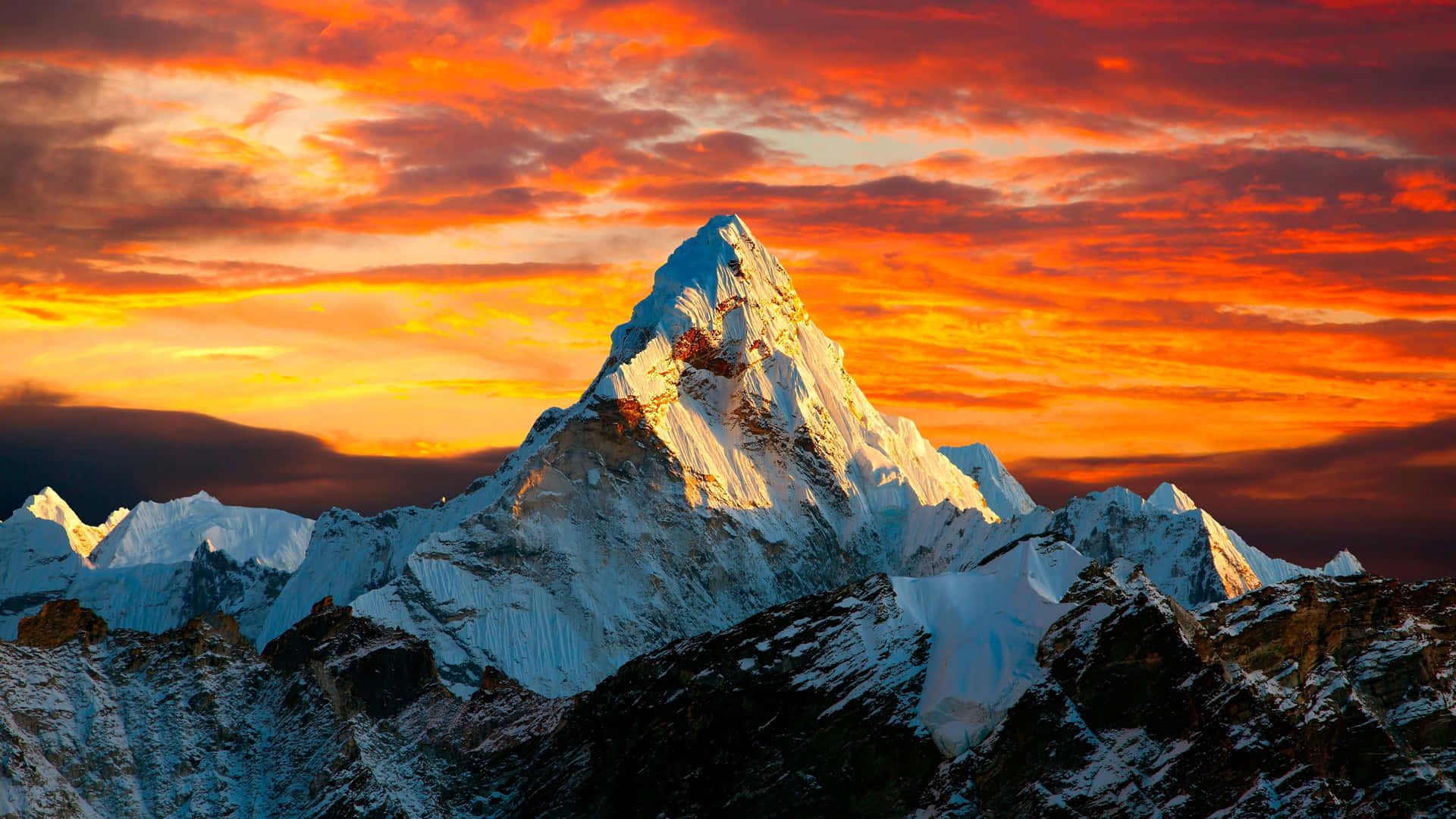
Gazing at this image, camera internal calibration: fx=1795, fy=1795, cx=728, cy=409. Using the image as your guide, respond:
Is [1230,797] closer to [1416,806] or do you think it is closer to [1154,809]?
[1154,809]

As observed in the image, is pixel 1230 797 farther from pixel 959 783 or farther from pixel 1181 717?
pixel 959 783

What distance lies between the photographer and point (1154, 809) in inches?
7288

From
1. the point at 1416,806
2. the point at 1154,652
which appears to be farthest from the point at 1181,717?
the point at 1416,806

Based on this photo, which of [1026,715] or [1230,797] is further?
[1026,715]

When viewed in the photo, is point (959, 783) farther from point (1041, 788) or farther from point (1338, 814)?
point (1338, 814)

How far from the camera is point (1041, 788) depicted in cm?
19300

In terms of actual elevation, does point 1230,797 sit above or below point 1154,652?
below

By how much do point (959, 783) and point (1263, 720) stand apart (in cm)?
3357

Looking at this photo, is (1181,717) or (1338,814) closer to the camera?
(1338,814)

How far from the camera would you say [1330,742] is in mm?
192750

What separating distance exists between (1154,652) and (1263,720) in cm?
1403

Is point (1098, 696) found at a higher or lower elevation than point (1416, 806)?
higher

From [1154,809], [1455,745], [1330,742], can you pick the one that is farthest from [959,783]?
[1455,745]

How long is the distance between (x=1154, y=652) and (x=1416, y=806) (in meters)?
30.6
